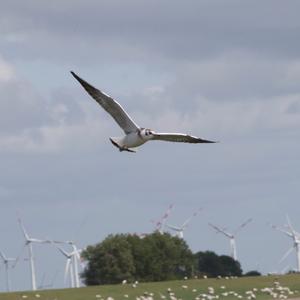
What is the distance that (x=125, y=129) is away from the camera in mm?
45844

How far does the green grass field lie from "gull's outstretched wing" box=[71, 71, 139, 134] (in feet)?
80.6

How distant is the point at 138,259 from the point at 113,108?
249 feet

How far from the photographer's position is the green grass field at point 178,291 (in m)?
71.6

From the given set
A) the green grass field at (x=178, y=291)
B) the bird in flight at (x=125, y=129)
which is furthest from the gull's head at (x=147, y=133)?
the green grass field at (x=178, y=291)

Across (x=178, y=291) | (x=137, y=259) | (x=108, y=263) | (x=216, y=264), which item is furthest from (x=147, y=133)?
(x=216, y=264)

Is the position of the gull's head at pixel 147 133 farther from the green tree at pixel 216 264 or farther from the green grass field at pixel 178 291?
the green tree at pixel 216 264

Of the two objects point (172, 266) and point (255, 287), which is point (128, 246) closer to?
point (172, 266)

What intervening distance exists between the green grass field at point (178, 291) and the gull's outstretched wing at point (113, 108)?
24.6 metres

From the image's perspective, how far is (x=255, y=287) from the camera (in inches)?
3027

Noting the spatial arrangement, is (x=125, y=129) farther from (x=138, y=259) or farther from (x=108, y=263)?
(x=138, y=259)

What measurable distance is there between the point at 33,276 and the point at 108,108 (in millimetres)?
65810

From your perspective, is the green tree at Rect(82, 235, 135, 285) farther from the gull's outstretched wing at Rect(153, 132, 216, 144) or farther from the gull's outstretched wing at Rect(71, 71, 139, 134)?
the gull's outstretched wing at Rect(71, 71, 139, 134)

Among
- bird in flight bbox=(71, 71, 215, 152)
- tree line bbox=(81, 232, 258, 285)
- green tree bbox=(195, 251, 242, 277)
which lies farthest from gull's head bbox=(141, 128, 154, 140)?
green tree bbox=(195, 251, 242, 277)

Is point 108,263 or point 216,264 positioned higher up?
point 216,264
